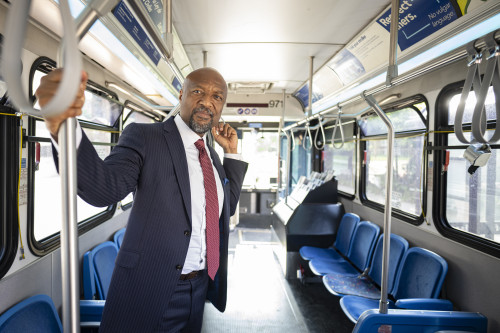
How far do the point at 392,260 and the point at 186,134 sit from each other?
2.74m

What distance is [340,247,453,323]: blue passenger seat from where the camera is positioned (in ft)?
7.71

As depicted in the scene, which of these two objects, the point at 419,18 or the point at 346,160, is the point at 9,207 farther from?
the point at 346,160

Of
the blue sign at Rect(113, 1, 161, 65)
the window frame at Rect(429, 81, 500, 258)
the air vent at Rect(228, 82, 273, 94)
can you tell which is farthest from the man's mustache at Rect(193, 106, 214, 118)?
the air vent at Rect(228, 82, 273, 94)

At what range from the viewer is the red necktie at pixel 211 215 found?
4.65 ft

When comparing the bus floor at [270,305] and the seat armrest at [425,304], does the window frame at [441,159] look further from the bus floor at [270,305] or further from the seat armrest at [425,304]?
the bus floor at [270,305]

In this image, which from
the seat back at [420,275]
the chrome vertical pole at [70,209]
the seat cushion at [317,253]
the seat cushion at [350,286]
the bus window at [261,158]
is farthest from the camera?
the bus window at [261,158]

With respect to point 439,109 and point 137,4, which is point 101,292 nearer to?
point 137,4

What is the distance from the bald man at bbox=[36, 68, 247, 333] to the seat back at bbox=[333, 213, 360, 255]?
296cm

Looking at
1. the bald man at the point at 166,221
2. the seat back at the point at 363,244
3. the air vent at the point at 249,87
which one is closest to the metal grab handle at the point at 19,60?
the bald man at the point at 166,221

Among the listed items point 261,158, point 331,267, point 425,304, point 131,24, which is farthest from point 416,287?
point 261,158

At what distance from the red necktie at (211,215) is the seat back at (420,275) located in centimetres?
211

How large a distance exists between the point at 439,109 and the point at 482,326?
5.97ft

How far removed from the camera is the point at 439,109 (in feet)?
8.86

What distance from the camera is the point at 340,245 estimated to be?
13.8ft
